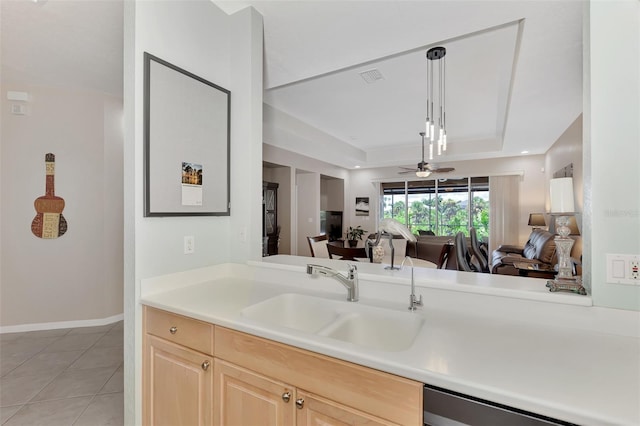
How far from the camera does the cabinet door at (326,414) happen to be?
910mm

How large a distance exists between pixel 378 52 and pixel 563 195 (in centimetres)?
172

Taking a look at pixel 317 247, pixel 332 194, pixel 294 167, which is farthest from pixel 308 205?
pixel 317 247

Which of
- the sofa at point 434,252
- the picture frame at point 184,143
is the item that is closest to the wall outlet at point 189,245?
the picture frame at point 184,143

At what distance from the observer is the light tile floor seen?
1.88 m

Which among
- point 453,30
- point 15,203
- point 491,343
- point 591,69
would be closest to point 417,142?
point 453,30

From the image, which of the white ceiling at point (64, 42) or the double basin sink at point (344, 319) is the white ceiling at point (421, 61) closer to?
the white ceiling at point (64, 42)

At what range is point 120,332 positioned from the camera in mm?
3184

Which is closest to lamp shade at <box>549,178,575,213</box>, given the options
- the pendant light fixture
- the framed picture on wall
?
the pendant light fixture

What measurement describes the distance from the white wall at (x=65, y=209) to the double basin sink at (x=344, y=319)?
9.92 feet

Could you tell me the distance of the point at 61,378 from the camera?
228 centimetres

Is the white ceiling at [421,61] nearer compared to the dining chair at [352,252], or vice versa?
the white ceiling at [421,61]

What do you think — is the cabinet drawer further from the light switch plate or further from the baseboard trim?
the baseboard trim

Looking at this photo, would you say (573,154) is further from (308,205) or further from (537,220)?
(308,205)

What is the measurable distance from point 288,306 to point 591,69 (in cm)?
168
